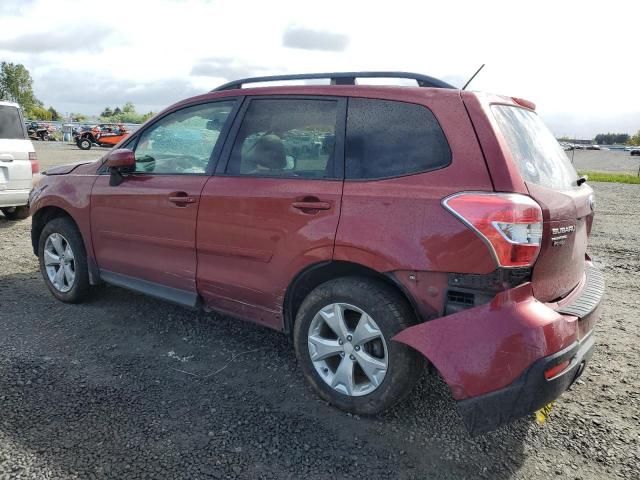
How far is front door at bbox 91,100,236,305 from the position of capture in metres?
3.63

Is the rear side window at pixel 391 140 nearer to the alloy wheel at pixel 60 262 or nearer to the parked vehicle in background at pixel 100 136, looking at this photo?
the alloy wheel at pixel 60 262

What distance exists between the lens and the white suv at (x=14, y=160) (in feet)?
24.5

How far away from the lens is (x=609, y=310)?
489 centimetres

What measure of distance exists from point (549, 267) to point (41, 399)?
2910mm

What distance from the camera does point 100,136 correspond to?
30.0 meters

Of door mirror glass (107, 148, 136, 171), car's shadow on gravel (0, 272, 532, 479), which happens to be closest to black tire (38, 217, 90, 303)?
car's shadow on gravel (0, 272, 532, 479)

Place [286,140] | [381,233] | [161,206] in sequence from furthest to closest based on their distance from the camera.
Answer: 1. [161,206]
2. [286,140]
3. [381,233]

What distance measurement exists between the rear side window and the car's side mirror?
185cm

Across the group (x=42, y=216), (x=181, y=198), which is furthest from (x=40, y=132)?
(x=181, y=198)

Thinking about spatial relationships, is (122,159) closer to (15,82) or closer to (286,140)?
(286,140)

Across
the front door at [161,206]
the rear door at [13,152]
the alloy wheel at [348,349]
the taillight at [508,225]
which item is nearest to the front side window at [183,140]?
the front door at [161,206]

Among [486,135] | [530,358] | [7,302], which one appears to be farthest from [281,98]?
[7,302]

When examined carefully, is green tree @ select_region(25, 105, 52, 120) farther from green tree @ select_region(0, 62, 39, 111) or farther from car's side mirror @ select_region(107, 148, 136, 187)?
car's side mirror @ select_region(107, 148, 136, 187)

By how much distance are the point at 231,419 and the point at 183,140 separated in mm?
2061
